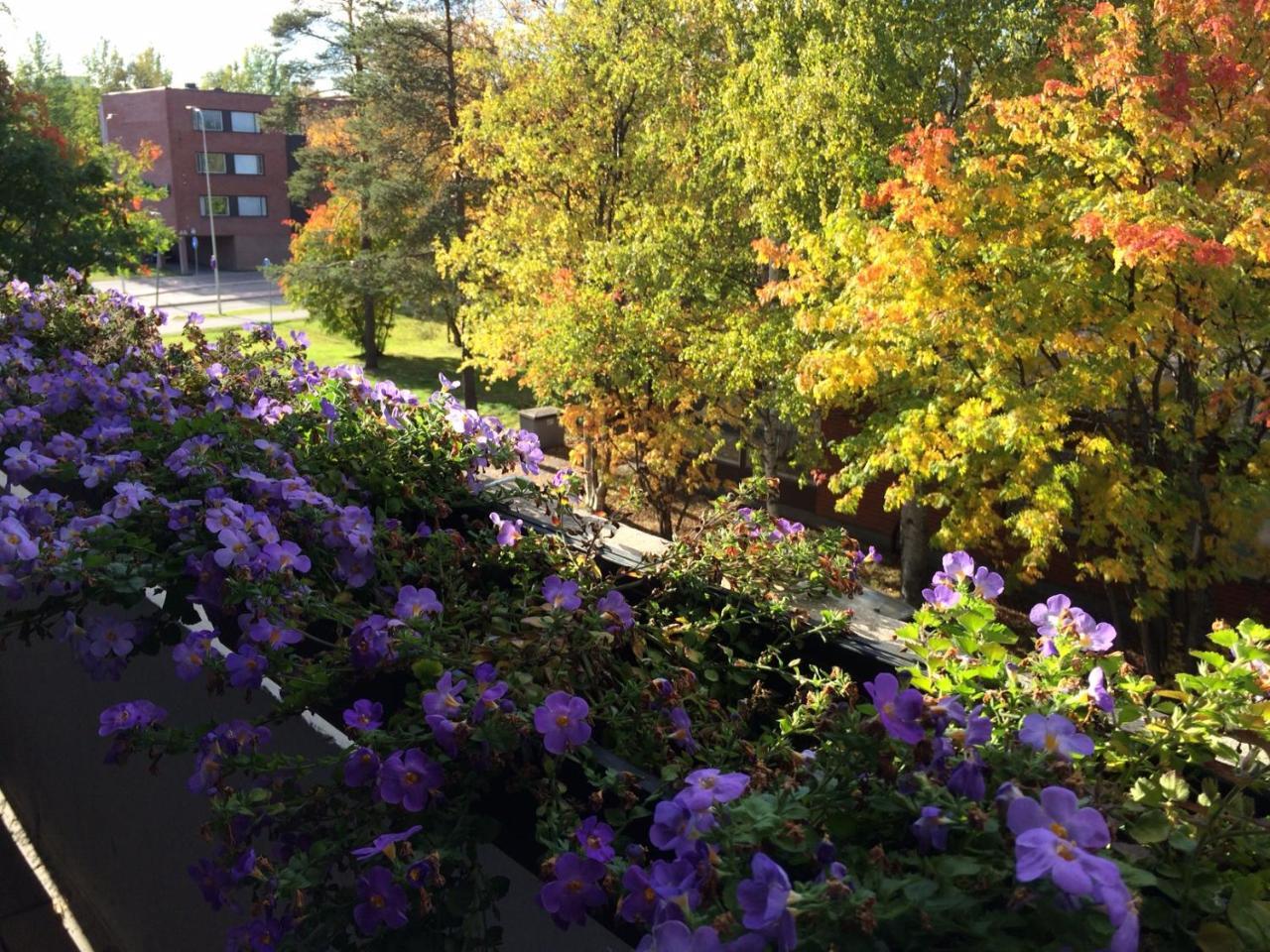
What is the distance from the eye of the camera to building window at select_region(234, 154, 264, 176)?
5031cm

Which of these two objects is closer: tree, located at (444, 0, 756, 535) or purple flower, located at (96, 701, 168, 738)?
purple flower, located at (96, 701, 168, 738)

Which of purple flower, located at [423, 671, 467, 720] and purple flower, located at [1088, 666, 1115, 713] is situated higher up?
purple flower, located at [1088, 666, 1115, 713]

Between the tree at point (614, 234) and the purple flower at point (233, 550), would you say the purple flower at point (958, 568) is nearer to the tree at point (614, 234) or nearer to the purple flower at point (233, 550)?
the purple flower at point (233, 550)

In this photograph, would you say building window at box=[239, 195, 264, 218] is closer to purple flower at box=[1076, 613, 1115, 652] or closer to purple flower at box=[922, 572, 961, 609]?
purple flower at box=[922, 572, 961, 609]

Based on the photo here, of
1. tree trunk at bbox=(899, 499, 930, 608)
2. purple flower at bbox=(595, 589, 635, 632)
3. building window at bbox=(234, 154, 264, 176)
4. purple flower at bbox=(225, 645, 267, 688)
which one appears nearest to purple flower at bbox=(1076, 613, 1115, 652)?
purple flower at bbox=(595, 589, 635, 632)

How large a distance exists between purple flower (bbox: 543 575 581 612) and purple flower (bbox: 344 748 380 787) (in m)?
0.48

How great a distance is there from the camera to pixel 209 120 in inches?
1934

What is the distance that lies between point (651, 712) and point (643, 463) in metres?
10.7

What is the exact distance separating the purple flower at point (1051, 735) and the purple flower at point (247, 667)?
131 cm

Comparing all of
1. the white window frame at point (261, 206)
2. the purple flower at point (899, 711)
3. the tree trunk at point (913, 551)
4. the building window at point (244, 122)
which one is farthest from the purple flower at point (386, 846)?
the building window at point (244, 122)

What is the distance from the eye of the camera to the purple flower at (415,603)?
191 centimetres

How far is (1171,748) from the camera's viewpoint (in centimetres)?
150

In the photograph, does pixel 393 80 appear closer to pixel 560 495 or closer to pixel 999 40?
pixel 999 40

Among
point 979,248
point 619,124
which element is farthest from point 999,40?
point 619,124
